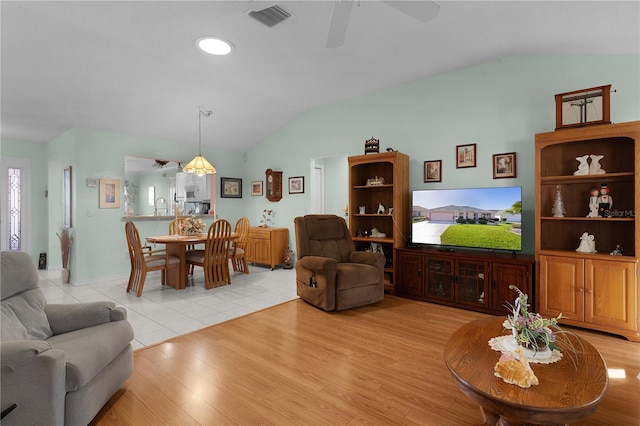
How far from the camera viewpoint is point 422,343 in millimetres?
2799

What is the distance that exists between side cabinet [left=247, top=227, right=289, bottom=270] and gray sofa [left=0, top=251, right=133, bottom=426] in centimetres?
387

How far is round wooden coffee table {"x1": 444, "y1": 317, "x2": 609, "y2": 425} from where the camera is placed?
1289mm

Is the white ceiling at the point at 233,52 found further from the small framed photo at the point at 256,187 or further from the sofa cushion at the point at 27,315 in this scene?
the sofa cushion at the point at 27,315

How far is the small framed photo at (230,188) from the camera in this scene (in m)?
6.86

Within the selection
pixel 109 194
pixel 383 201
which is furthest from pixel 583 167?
pixel 109 194

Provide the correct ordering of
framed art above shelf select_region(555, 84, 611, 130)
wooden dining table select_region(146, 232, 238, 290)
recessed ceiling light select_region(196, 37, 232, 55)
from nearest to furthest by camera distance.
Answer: framed art above shelf select_region(555, 84, 611, 130) < recessed ceiling light select_region(196, 37, 232, 55) < wooden dining table select_region(146, 232, 238, 290)

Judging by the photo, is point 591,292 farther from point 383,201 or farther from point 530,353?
point 383,201

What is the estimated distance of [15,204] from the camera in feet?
19.7

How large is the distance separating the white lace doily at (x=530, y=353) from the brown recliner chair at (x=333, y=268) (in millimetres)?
1884

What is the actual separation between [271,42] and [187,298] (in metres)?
3.30

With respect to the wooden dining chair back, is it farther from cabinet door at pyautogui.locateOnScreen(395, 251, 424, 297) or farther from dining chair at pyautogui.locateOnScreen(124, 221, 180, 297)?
cabinet door at pyautogui.locateOnScreen(395, 251, 424, 297)

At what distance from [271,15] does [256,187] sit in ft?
14.7

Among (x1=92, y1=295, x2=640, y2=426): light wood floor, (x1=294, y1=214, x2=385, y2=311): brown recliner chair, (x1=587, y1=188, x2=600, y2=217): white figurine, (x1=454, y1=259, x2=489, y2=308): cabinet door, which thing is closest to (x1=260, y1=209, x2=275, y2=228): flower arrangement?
(x1=294, y1=214, x2=385, y2=311): brown recliner chair

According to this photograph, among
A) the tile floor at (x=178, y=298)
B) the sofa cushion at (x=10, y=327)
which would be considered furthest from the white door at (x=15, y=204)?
the sofa cushion at (x=10, y=327)
